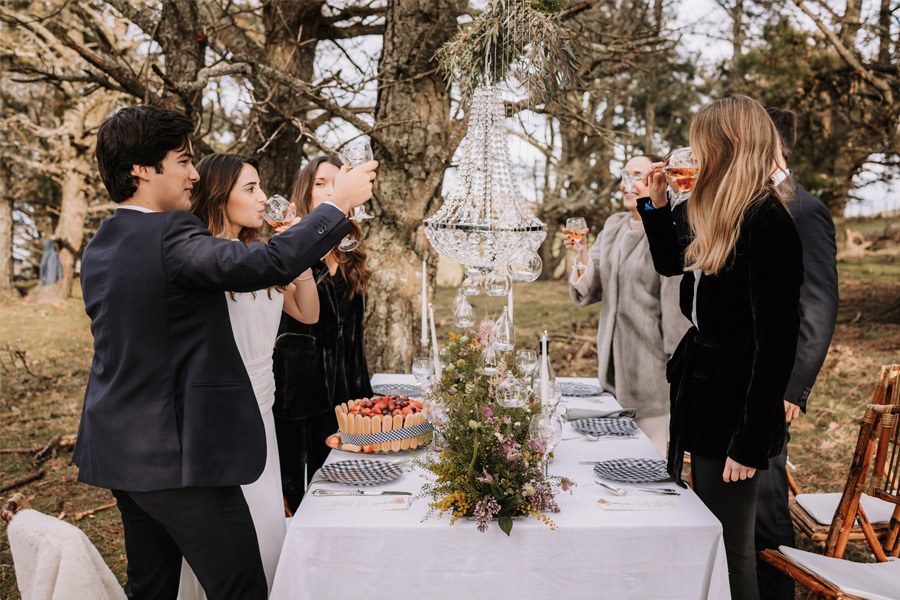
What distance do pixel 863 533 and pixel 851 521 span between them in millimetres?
216

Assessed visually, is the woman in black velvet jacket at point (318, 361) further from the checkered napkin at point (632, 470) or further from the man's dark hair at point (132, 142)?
the man's dark hair at point (132, 142)

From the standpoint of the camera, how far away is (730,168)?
6.74 feet

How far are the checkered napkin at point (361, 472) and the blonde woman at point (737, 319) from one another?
0.92 meters

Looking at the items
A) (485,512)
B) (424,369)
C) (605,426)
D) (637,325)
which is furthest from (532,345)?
(485,512)

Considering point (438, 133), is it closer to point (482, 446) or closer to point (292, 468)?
point (292, 468)

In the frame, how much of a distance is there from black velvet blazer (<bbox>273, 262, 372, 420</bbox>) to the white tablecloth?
1167mm

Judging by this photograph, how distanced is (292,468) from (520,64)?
2.11 m

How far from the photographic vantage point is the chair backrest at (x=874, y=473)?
2354 mm

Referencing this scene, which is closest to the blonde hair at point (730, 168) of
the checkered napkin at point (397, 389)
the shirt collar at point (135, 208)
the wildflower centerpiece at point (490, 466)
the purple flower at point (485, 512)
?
the wildflower centerpiece at point (490, 466)

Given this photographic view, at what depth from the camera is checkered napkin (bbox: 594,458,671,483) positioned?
7.18ft

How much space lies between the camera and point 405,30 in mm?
4809

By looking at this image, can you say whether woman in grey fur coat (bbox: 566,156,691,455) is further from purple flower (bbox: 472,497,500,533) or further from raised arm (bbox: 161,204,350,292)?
raised arm (bbox: 161,204,350,292)

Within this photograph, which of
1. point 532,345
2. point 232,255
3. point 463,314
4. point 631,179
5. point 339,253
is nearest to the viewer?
point 232,255

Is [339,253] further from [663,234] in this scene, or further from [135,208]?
[135,208]
